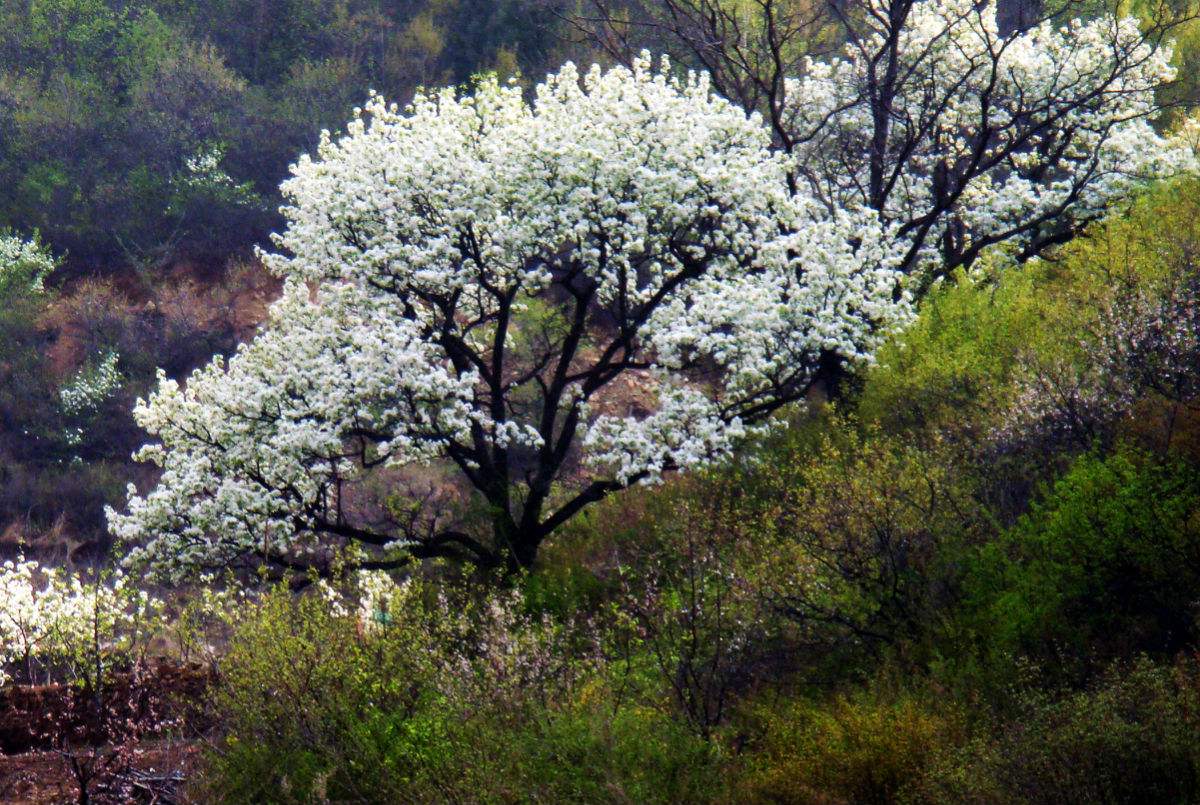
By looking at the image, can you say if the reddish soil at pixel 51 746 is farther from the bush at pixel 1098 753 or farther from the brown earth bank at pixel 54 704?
the bush at pixel 1098 753

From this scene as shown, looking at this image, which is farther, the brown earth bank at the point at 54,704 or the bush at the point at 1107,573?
the brown earth bank at the point at 54,704

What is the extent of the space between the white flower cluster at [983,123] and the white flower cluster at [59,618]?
1184 centimetres

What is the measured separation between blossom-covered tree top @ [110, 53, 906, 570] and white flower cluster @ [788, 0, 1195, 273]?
3.95 metres

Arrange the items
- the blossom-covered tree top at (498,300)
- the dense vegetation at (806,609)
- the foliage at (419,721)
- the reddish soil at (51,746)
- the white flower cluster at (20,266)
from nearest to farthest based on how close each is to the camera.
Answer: the dense vegetation at (806,609) → the foliage at (419,721) → the reddish soil at (51,746) → the blossom-covered tree top at (498,300) → the white flower cluster at (20,266)

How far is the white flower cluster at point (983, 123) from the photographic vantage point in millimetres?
20562

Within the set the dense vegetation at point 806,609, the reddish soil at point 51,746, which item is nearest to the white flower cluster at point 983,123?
the dense vegetation at point 806,609

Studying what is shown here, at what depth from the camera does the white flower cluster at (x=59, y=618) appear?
11250 millimetres

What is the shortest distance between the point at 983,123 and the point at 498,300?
800 centimetres

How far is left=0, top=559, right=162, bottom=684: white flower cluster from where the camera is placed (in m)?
11.2

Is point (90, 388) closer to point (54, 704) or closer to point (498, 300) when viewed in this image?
point (498, 300)

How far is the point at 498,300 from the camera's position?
17.1 meters

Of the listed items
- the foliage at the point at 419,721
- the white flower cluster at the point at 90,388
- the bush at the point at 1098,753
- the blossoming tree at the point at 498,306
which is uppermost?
the white flower cluster at the point at 90,388

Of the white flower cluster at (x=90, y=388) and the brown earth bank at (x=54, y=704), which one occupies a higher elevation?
the white flower cluster at (x=90, y=388)

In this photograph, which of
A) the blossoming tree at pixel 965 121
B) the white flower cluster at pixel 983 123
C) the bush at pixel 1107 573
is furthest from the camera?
the white flower cluster at pixel 983 123
